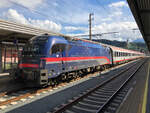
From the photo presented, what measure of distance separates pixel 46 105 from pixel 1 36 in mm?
10389

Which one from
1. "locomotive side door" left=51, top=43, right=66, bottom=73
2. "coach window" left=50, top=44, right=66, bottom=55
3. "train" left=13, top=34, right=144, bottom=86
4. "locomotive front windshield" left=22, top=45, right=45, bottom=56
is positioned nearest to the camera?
"train" left=13, top=34, right=144, bottom=86

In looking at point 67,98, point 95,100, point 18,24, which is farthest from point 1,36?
point 95,100

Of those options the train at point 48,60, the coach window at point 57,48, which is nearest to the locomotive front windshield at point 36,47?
the train at point 48,60

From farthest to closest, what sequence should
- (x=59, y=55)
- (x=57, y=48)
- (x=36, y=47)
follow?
(x=59, y=55) → (x=57, y=48) → (x=36, y=47)

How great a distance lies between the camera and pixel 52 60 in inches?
346

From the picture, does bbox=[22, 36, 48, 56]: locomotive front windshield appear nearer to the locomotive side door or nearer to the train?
the train

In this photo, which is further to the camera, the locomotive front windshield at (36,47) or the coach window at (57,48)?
the coach window at (57,48)

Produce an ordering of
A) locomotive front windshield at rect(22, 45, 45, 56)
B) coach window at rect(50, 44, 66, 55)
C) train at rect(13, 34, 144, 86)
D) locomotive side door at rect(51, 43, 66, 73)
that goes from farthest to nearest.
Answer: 1. locomotive side door at rect(51, 43, 66, 73)
2. coach window at rect(50, 44, 66, 55)
3. locomotive front windshield at rect(22, 45, 45, 56)
4. train at rect(13, 34, 144, 86)

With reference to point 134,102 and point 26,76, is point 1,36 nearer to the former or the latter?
point 26,76

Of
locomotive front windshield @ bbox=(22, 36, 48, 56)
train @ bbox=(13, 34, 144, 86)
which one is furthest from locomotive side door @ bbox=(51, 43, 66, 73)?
locomotive front windshield @ bbox=(22, 36, 48, 56)

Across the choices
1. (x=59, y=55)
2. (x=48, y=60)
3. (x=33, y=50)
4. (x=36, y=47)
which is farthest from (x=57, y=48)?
(x=33, y=50)

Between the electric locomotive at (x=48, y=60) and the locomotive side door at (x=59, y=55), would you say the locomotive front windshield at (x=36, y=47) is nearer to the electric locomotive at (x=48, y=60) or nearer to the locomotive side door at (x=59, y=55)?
the electric locomotive at (x=48, y=60)

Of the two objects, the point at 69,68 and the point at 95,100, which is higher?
the point at 69,68

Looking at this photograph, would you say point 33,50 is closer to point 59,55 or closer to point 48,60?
point 48,60
